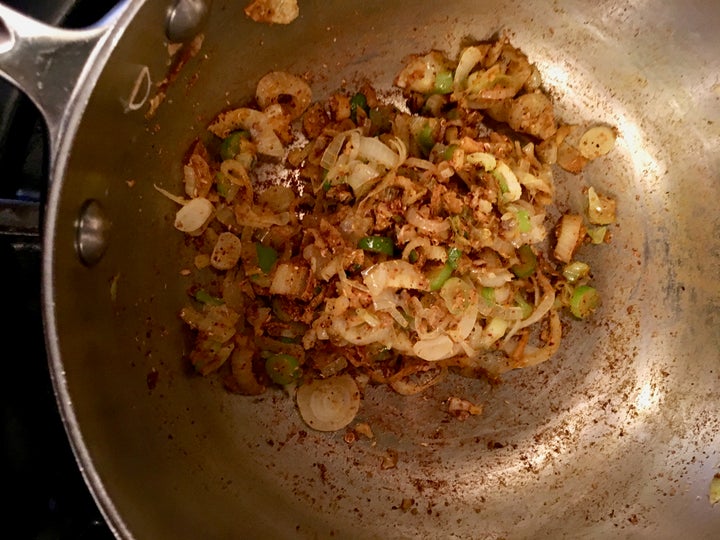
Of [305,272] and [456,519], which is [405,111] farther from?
[456,519]

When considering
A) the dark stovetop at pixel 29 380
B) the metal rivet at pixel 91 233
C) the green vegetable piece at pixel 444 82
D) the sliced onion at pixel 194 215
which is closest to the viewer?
the metal rivet at pixel 91 233

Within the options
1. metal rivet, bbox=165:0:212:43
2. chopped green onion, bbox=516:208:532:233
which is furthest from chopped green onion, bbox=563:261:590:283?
metal rivet, bbox=165:0:212:43

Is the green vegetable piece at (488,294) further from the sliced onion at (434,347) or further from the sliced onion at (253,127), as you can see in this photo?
the sliced onion at (253,127)

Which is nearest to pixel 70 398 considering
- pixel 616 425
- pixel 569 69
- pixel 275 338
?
pixel 275 338

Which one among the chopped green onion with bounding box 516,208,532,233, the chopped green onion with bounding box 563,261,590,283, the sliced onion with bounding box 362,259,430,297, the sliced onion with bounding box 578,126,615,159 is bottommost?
the sliced onion with bounding box 362,259,430,297

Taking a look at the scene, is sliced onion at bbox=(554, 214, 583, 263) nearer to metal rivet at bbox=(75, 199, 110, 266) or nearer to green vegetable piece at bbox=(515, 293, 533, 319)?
green vegetable piece at bbox=(515, 293, 533, 319)

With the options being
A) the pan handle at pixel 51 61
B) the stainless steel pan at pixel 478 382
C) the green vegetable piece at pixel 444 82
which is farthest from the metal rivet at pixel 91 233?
the green vegetable piece at pixel 444 82

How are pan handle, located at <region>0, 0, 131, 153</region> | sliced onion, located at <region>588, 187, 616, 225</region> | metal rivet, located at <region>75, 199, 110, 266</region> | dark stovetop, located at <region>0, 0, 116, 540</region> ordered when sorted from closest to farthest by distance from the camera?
pan handle, located at <region>0, 0, 131, 153</region> → metal rivet, located at <region>75, 199, 110, 266</region> → dark stovetop, located at <region>0, 0, 116, 540</region> → sliced onion, located at <region>588, 187, 616, 225</region>
